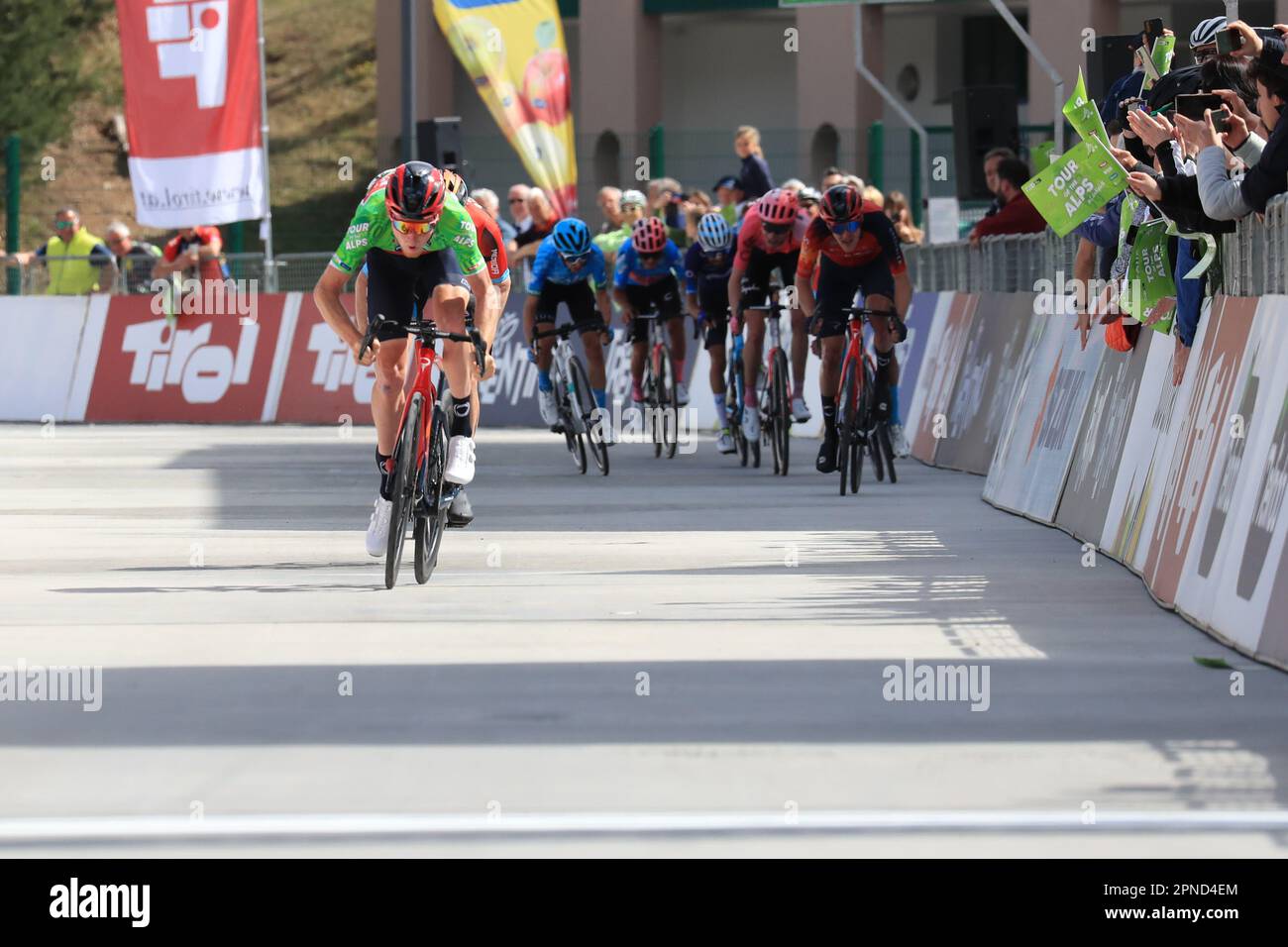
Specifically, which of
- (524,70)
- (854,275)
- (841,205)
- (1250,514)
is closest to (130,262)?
(524,70)

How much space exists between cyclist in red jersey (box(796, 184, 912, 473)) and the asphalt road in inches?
88.8

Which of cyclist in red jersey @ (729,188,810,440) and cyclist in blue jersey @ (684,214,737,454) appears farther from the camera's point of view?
cyclist in blue jersey @ (684,214,737,454)

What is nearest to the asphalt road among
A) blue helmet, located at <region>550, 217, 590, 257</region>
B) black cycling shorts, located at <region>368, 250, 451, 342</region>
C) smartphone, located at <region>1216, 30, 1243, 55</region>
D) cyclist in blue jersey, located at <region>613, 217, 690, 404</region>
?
black cycling shorts, located at <region>368, 250, 451, 342</region>

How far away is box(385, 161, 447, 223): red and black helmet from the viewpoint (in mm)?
10000

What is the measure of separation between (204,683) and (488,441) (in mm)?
14764

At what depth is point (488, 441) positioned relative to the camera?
73.3ft

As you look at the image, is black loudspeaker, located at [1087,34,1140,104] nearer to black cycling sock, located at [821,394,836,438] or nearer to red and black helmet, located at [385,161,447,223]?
black cycling sock, located at [821,394,836,438]

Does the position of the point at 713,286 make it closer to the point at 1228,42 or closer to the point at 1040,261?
the point at 1040,261

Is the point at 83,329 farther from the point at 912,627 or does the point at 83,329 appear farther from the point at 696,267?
the point at 912,627

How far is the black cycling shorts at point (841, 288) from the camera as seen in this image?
15.3m

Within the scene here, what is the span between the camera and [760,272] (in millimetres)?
17141

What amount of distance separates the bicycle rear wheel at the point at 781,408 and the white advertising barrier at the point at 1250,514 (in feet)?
25.3

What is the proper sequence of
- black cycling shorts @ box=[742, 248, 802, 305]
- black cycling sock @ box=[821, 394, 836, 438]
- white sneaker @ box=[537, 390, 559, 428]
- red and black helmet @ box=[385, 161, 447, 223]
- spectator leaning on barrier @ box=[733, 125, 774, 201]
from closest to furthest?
red and black helmet @ box=[385, 161, 447, 223], black cycling sock @ box=[821, 394, 836, 438], black cycling shorts @ box=[742, 248, 802, 305], white sneaker @ box=[537, 390, 559, 428], spectator leaning on barrier @ box=[733, 125, 774, 201]
